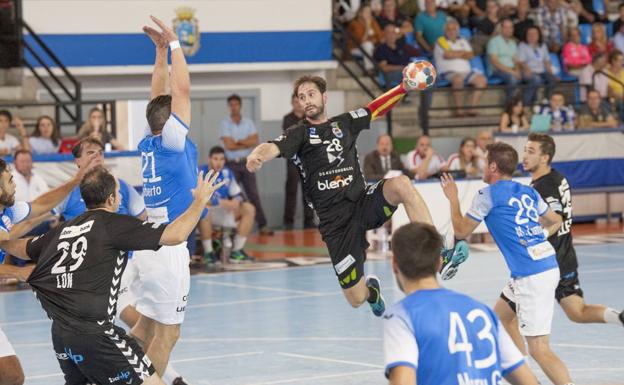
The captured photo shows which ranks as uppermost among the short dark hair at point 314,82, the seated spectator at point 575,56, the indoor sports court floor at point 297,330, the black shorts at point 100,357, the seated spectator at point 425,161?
the seated spectator at point 575,56

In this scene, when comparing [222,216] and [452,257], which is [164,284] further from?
[222,216]

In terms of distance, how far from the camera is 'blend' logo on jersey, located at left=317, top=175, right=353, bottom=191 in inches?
414

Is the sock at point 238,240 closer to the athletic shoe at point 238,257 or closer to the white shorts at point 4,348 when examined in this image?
the athletic shoe at point 238,257

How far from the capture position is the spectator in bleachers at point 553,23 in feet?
88.1

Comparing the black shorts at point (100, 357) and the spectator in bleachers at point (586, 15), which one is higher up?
the spectator in bleachers at point (586, 15)

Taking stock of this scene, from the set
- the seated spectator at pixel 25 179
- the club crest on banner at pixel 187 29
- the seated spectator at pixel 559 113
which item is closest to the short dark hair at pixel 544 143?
the seated spectator at pixel 25 179

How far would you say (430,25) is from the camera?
2541cm

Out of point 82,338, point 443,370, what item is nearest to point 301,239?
point 82,338

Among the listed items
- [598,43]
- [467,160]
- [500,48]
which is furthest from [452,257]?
[598,43]

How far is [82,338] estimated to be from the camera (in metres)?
7.50

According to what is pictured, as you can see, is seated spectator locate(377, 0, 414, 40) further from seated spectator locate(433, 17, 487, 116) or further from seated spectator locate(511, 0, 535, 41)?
seated spectator locate(511, 0, 535, 41)

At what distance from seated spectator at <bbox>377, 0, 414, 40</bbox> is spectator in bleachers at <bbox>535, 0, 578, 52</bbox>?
3.17 metres

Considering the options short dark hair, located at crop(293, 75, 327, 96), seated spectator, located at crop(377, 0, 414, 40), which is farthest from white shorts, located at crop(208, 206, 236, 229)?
short dark hair, located at crop(293, 75, 327, 96)

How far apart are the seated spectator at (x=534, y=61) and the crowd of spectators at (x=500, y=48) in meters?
0.02
